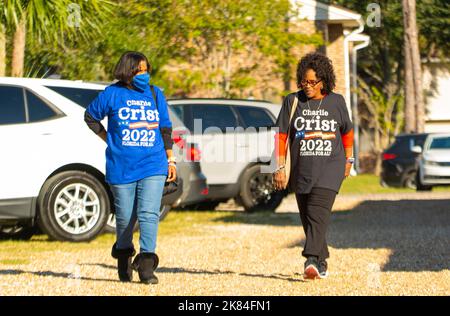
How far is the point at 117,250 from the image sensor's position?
9.44m

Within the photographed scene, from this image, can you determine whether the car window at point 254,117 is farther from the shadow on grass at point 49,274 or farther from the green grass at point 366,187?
the green grass at point 366,187

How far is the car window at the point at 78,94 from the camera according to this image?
43.6 feet

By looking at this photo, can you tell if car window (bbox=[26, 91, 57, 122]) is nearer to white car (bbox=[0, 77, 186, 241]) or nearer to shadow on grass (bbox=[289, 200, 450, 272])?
white car (bbox=[0, 77, 186, 241])

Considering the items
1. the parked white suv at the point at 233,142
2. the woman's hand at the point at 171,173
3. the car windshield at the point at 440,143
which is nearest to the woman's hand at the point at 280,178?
the woman's hand at the point at 171,173

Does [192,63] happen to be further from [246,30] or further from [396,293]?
[396,293]

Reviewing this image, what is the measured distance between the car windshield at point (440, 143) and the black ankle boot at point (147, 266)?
19.5 m

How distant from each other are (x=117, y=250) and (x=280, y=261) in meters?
2.43

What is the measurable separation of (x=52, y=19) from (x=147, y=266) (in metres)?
9.50

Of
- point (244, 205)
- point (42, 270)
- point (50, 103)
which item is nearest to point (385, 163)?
point (244, 205)

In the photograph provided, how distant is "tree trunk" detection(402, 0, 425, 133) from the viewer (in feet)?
121

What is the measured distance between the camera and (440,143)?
2820 cm

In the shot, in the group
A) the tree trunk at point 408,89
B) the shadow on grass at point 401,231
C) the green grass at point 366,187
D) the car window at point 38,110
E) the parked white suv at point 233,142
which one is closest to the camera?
the shadow on grass at point 401,231

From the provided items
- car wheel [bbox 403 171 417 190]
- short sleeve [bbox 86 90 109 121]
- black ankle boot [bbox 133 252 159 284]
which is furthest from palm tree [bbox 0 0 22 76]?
car wheel [bbox 403 171 417 190]

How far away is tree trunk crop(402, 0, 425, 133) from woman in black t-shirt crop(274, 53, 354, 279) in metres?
27.5
